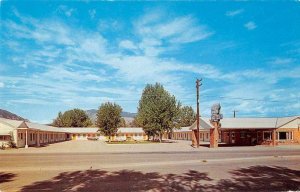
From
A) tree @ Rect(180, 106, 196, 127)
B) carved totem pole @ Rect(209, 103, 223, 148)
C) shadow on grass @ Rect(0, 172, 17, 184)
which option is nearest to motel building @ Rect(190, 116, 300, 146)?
carved totem pole @ Rect(209, 103, 223, 148)

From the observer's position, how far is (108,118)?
68188 mm

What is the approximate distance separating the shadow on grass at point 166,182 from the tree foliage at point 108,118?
168 ft

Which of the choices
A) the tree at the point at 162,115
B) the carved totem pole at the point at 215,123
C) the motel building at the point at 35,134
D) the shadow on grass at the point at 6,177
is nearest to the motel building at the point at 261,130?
the carved totem pole at the point at 215,123

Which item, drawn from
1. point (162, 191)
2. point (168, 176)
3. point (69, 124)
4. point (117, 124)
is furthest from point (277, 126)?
point (69, 124)

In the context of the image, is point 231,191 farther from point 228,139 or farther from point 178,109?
point 178,109

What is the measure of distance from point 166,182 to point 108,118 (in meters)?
55.0

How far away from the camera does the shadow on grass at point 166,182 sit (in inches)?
502

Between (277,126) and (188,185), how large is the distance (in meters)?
41.4

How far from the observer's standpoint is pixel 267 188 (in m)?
Result: 12.6

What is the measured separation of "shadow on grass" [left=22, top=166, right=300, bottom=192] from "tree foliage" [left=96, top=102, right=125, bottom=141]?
168 ft

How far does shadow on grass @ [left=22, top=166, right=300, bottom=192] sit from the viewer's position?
12742 mm

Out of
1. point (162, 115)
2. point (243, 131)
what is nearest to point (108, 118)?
point (162, 115)

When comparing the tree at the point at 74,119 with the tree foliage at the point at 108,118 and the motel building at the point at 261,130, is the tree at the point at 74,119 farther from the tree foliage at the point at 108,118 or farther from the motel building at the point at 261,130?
the motel building at the point at 261,130

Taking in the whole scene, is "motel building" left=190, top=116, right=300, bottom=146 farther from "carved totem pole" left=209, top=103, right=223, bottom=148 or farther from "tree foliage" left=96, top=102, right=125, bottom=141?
"tree foliage" left=96, top=102, right=125, bottom=141
